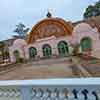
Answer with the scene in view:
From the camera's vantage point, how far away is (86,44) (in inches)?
199

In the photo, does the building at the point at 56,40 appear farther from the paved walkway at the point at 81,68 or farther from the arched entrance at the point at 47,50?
the paved walkway at the point at 81,68

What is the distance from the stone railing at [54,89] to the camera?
4.12 ft

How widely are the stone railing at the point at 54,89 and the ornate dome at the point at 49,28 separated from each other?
3.90m

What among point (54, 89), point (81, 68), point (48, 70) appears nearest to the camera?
point (54, 89)

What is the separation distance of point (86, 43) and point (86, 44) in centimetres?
6

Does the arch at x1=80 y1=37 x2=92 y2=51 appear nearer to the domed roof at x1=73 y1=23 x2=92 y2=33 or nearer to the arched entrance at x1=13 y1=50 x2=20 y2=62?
the domed roof at x1=73 y1=23 x2=92 y2=33

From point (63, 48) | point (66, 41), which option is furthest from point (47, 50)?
point (66, 41)

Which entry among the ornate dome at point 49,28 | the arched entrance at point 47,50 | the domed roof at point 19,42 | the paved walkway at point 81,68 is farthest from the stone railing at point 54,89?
the domed roof at point 19,42

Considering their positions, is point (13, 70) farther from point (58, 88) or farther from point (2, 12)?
point (58, 88)

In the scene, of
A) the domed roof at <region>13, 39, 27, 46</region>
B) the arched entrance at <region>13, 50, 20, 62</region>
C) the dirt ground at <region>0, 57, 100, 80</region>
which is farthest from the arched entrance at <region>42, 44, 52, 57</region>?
the arched entrance at <region>13, 50, 20, 62</region>

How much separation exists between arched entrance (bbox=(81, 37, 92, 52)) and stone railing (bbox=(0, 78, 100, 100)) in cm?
343

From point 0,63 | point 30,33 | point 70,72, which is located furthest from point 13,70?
point 70,72

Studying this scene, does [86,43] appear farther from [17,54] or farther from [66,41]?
[17,54]

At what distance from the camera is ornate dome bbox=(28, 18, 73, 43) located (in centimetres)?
558
